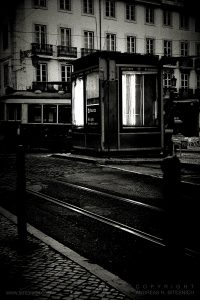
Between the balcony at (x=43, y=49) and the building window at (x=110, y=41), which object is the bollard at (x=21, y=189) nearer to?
the balcony at (x=43, y=49)

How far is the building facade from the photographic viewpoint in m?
34.9

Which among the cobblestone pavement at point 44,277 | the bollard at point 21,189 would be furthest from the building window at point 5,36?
the cobblestone pavement at point 44,277

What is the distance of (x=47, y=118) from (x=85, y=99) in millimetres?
6963

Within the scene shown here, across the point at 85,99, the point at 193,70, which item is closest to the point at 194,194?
the point at 85,99

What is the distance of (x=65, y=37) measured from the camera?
37188 millimetres

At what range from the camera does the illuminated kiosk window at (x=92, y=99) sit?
16.3m

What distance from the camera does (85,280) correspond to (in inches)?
141

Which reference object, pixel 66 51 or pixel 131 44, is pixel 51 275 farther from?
pixel 131 44

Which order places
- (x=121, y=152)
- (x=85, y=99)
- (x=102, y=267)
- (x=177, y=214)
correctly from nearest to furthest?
(x=177, y=214), (x=102, y=267), (x=121, y=152), (x=85, y=99)

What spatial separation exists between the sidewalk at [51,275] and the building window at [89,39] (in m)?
35.3

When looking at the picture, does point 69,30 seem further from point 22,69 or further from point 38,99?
point 38,99

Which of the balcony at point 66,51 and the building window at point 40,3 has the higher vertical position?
the building window at point 40,3

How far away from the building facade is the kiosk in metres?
14.2

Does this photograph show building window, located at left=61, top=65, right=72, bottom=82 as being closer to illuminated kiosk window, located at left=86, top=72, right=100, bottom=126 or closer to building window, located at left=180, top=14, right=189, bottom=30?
building window, located at left=180, top=14, right=189, bottom=30
